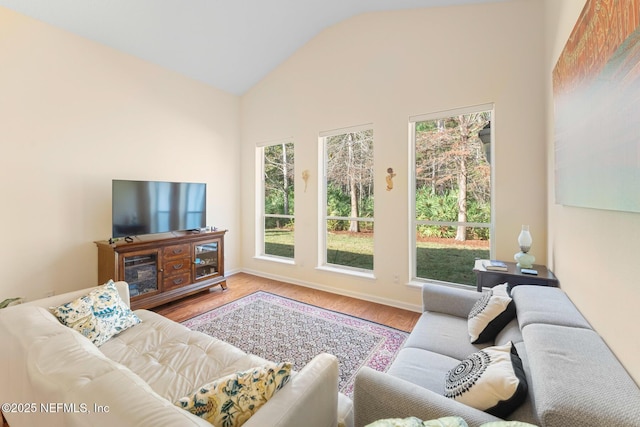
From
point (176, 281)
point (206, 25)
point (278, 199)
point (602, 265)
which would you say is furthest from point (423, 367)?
point (206, 25)

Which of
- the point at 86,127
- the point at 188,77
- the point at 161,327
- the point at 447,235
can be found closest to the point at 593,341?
the point at 447,235

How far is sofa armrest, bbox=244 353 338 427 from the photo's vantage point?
0.86 m

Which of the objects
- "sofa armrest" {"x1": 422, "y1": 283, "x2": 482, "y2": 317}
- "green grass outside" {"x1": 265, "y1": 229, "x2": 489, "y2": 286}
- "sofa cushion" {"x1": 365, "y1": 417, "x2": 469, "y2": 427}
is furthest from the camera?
"green grass outside" {"x1": 265, "y1": 229, "x2": 489, "y2": 286}

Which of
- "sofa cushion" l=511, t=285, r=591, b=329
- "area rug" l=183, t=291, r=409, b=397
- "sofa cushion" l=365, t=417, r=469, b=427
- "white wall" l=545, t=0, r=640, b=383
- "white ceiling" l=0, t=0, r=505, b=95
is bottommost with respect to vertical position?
"area rug" l=183, t=291, r=409, b=397

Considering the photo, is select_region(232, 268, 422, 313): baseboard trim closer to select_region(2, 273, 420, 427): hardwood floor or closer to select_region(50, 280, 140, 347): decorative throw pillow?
select_region(2, 273, 420, 427): hardwood floor

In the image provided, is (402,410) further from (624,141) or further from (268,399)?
(624,141)

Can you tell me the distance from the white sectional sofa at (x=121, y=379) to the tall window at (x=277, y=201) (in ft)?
9.50

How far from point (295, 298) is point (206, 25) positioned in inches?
145

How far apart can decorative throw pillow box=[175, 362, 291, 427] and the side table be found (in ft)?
6.63


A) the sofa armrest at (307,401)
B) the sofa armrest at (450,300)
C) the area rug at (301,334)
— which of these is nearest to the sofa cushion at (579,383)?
the sofa armrest at (307,401)

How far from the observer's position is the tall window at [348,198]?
3764mm

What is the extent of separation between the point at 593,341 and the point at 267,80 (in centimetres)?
486

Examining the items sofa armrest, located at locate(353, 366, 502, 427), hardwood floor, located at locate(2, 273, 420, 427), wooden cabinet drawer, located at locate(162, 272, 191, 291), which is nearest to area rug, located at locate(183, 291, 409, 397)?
hardwood floor, located at locate(2, 273, 420, 427)

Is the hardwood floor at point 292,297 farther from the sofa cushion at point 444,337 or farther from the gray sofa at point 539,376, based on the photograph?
the gray sofa at point 539,376
